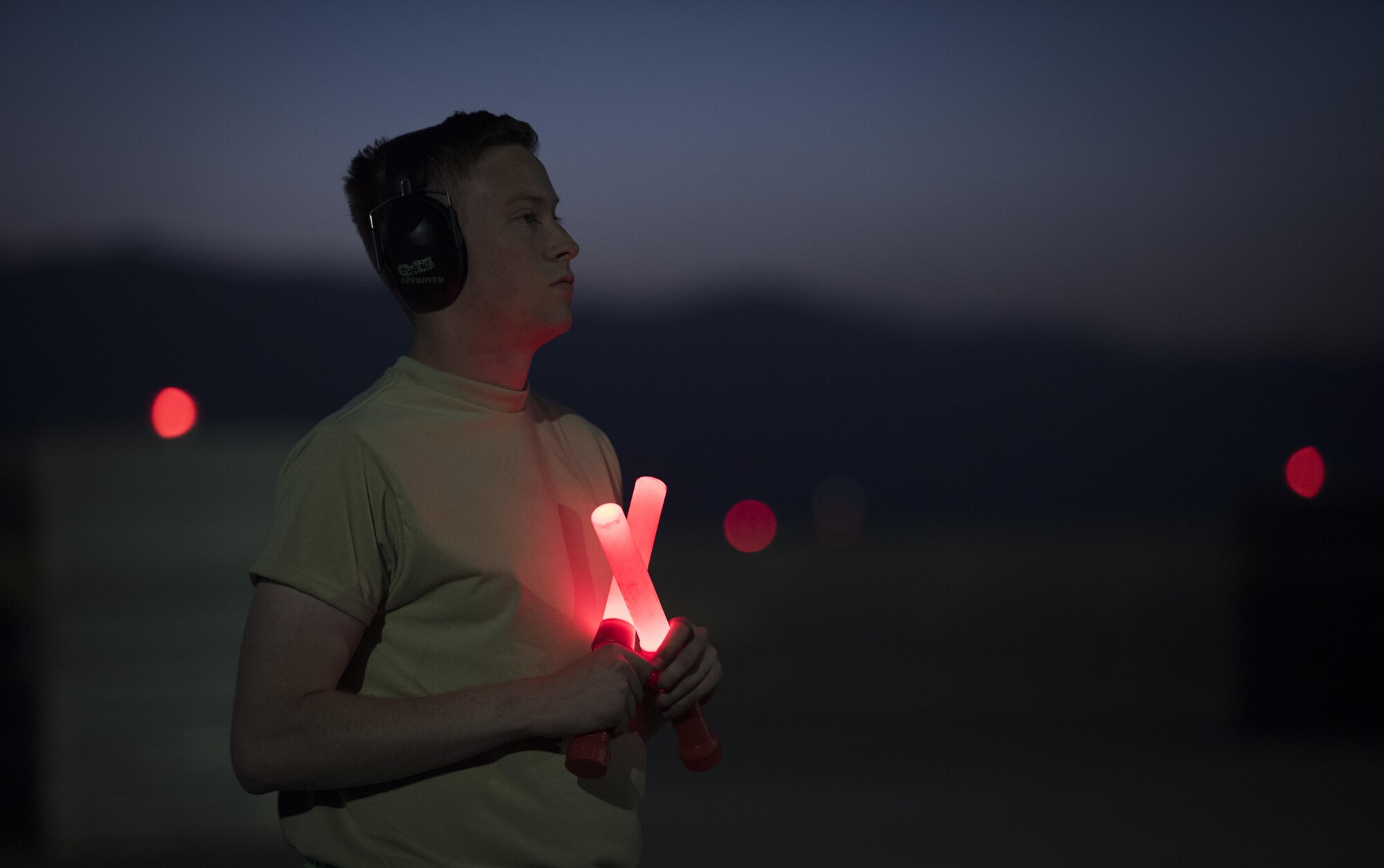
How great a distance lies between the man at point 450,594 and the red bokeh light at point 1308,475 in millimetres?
7814

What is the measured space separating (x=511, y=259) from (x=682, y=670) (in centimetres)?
60

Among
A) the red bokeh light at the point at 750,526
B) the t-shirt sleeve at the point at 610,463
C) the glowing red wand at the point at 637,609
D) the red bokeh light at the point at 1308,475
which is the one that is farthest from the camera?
the red bokeh light at the point at 750,526

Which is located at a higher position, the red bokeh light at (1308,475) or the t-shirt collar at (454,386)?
the t-shirt collar at (454,386)

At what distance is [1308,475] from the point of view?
26.6 ft

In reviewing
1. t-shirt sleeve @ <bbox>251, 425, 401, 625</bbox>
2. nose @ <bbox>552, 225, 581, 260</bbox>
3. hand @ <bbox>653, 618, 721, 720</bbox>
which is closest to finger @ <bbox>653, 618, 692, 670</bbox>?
hand @ <bbox>653, 618, 721, 720</bbox>

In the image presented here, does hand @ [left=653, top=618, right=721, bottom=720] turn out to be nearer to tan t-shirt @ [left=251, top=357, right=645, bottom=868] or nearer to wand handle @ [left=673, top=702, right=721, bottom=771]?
wand handle @ [left=673, top=702, right=721, bottom=771]

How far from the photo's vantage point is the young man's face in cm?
151

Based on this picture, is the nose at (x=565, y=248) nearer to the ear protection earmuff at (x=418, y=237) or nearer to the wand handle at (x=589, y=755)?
the ear protection earmuff at (x=418, y=237)

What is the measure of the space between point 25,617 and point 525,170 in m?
4.76

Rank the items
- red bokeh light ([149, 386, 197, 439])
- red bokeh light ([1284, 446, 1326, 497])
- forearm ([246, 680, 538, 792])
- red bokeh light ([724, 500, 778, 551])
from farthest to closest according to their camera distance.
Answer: red bokeh light ([724, 500, 778, 551]) → red bokeh light ([1284, 446, 1326, 497]) → red bokeh light ([149, 386, 197, 439]) → forearm ([246, 680, 538, 792])

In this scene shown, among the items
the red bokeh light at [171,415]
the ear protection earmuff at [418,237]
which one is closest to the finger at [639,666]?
A: the ear protection earmuff at [418,237]

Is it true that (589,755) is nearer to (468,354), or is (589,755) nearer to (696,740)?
(696,740)

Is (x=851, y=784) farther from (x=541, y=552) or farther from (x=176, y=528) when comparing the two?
(x=541, y=552)

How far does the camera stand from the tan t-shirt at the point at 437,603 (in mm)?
1323
